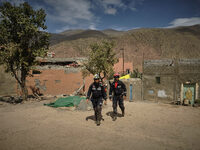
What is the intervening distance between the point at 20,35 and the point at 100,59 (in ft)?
23.8

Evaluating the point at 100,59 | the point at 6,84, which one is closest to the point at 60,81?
Result: the point at 6,84

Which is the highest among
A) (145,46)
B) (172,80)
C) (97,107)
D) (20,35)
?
(145,46)

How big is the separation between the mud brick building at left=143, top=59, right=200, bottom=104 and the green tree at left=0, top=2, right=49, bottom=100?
10.2m

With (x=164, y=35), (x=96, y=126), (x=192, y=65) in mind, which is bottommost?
(x=96, y=126)

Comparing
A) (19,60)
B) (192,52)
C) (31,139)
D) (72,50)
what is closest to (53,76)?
(19,60)

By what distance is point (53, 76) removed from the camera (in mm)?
18500

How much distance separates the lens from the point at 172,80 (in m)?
12.5

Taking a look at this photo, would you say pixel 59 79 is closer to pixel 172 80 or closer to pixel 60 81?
pixel 60 81

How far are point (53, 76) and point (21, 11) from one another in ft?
28.4

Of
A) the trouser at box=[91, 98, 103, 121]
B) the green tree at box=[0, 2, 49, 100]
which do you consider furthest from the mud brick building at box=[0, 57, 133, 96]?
the trouser at box=[91, 98, 103, 121]

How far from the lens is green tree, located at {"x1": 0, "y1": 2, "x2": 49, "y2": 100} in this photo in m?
11.5

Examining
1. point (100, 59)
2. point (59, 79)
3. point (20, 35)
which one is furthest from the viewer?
point (59, 79)

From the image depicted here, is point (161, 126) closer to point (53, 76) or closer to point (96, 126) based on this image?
point (96, 126)

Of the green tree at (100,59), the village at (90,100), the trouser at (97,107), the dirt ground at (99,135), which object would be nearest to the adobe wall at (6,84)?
the village at (90,100)
